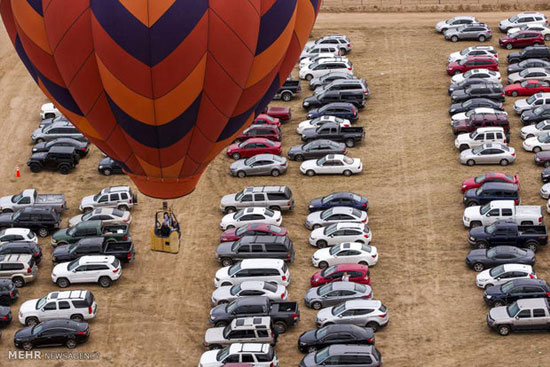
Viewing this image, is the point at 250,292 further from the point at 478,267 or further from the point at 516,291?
the point at 516,291

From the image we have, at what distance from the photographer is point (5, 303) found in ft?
182

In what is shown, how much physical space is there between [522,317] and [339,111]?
22555 mm

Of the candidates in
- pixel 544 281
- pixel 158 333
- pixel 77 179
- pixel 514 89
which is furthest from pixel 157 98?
pixel 514 89

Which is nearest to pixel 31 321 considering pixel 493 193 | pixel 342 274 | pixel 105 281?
pixel 105 281

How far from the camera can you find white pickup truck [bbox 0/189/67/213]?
206 ft

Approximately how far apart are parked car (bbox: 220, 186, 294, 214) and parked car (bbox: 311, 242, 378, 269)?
16.8 feet

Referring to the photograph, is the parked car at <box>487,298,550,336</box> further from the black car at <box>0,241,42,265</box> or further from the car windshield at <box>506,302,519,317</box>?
the black car at <box>0,241,42,265</box>

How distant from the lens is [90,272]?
185ft

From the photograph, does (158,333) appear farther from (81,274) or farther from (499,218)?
(499,218)

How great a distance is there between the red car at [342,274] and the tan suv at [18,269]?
12.0 m

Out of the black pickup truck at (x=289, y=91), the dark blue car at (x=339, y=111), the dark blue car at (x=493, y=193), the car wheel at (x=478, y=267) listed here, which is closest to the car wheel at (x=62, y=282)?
the car wheel at (x=478, y=267)

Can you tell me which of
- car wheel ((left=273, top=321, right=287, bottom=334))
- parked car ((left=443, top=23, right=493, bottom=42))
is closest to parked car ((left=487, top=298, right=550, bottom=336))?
car wheel ((left=273, top=321, right=287, bottom=334))

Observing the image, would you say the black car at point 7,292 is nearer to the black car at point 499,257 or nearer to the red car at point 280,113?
the black car at point 499,257

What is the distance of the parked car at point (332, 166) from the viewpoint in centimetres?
6531
